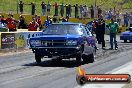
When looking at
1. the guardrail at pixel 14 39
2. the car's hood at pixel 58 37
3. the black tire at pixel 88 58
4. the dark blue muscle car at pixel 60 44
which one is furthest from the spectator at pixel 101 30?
the car's hood at pixel 58 37

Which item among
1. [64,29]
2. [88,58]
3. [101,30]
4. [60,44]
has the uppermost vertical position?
[64,29]

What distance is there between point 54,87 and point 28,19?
Result: 2999cm

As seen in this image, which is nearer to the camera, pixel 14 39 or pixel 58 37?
pixel 58 37

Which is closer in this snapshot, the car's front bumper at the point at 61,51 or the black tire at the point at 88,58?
the car's front bumper at the point at 61,51

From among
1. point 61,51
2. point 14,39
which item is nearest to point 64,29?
Result: point 61,51

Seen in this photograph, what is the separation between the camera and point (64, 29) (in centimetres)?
1753

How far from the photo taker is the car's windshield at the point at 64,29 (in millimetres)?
17375

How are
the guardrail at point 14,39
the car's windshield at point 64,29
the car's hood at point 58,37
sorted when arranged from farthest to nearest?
the guardrail at point 14,39, the car's windshield at point 64,29, the car's hood at point 58,37

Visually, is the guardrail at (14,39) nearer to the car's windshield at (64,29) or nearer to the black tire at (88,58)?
the black tire at (88,58)

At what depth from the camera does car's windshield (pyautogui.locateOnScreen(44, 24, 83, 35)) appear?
1738 centimetres

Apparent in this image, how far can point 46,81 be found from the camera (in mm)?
11648

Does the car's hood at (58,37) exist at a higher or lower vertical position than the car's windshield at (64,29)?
lower

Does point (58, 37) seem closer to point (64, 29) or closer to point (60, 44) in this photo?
point (60, 44)

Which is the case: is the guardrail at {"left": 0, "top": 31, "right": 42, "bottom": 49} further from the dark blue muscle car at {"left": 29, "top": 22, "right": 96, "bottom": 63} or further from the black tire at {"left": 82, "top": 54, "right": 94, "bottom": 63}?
the dark blue muscle car at {"left": 29, "top": 22, "right": 96, "bottom": 63}
